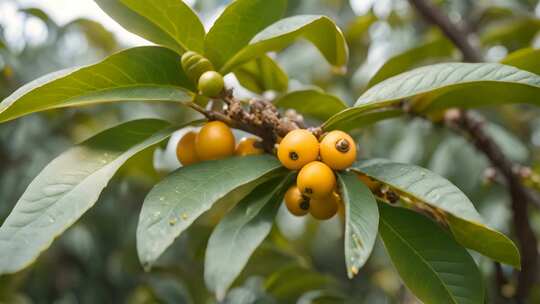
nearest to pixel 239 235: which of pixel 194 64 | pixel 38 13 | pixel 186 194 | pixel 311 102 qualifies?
pixel 186 194

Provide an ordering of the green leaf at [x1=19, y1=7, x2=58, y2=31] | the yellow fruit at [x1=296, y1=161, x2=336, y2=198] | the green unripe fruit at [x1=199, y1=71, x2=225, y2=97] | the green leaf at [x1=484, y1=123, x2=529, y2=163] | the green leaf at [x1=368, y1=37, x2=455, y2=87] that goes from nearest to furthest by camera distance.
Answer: the yellow fruit at [x1=296, y1=161, x2=336, y2=198] → the green unripe fruit at [x1=199, y1=71, x2=225, y2=97] → the green leaf at [x1=368, y1=37, x2=455, y2=87] → the green leaf at [x1=19, y1=7, x2=58, y2=31] → the green leaf at [x1=484, y1=123, x2=529, y2=163]

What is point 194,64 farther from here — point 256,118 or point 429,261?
point 429,261

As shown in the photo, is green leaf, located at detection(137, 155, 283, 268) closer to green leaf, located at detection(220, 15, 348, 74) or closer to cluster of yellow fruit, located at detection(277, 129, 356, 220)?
cluster of yellow fruit, located at detection(277, 129, 356, 220)

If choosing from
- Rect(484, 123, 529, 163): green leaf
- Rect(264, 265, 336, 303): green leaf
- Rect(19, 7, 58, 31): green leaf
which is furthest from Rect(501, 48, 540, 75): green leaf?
Rect(19, 7, 58, 31): green leaf

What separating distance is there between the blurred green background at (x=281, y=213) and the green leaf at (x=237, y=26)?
396 mm

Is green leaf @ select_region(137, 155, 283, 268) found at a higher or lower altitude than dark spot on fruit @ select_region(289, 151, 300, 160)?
lower

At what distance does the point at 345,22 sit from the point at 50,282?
164cm

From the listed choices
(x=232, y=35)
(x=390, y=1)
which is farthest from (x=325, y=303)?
(x=390, y=1)

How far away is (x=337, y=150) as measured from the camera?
83cm

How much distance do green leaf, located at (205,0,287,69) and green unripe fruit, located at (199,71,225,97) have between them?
8 centimetres

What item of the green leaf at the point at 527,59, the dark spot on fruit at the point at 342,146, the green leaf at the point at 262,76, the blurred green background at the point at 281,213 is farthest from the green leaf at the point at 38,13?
the green leaf at the point at 527,59

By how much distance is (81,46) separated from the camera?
2562mm

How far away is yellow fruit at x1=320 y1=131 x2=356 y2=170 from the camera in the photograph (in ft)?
2.72

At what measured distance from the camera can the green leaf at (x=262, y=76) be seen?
3.91ft
